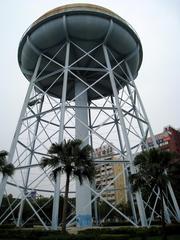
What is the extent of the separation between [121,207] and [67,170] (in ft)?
176

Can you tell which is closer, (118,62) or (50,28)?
(50,28)

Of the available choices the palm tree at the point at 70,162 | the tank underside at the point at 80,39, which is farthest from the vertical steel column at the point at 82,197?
the tank underside at the point at 80,39

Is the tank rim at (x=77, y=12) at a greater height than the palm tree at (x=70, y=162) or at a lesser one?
greater

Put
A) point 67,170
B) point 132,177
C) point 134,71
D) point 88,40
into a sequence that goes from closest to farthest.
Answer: point 67,170, point 132,177, point 88,40, point 134,71

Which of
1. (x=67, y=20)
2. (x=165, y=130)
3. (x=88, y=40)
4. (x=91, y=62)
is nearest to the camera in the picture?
(x=67, y=20)

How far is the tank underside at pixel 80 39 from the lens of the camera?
1977 centimetres

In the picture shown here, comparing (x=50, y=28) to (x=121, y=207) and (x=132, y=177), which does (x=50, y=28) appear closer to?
(x=132, y=177)

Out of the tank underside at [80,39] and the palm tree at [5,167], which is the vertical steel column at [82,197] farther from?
the palm tree at [5,167]

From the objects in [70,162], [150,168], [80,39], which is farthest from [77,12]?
[150,168]

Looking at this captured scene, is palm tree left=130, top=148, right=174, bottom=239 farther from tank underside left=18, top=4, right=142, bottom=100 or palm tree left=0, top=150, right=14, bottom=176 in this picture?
palm tree left=0, top=150, right=14, bottom=176

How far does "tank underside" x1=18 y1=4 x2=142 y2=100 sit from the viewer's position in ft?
64.8

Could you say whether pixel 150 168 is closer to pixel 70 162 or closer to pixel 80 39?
pixel 70 162

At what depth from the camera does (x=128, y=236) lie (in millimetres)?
14117

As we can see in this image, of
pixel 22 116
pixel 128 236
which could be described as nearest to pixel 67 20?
pixel 22 116
